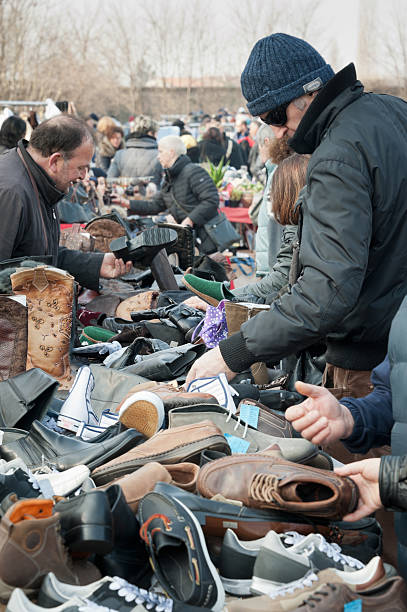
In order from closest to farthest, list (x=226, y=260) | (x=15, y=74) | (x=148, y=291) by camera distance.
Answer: (x=148, y=291) → (x=226, y=260) → (x=15, y=74)

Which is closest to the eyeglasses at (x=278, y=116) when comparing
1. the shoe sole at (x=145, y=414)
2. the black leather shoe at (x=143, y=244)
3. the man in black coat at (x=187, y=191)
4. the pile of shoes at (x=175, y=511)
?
the pile of shoes at (x=175, y=511)

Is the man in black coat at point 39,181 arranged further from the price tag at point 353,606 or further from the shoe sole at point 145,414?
the price tag at point 353,606

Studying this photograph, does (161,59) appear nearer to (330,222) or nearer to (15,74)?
(15,74)

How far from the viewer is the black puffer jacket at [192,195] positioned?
673 cm

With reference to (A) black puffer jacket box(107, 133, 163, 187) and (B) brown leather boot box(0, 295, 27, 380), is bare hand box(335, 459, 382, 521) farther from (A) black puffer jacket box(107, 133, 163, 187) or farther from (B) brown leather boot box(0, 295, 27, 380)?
(A) black puffer jacket box(107, 133, 163, 187)

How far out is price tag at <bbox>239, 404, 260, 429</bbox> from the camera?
2062mm

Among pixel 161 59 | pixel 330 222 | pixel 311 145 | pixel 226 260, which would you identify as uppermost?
pixel 161 59

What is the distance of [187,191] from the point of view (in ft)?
22.7

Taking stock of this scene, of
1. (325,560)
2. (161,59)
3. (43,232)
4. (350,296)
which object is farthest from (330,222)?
(161,59)

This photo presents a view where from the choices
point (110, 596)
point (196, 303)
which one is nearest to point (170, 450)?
point (110, 596)

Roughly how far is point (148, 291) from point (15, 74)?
2294 centimetres

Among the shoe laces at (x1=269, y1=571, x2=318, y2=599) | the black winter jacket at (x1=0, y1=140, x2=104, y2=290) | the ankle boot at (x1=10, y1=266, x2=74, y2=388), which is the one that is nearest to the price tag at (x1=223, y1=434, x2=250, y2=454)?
the shoe laces at (x1=269, y1=571, x2=318, y2=599)

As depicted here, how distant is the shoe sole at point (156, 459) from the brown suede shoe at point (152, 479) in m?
0.03

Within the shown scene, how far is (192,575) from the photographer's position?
1.34 metres
